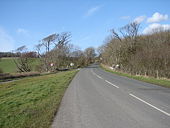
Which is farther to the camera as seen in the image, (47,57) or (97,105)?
(47,57)

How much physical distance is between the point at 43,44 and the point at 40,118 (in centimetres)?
5788

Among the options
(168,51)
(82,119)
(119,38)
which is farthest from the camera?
(119,38)

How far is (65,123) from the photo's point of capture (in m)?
5.55

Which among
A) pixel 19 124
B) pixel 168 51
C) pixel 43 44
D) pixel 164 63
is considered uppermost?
pixel 43 44

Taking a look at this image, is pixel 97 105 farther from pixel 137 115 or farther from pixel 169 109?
pixel 169 109

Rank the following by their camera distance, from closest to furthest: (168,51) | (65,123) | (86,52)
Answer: (65,123) → (168,51) → (86,52)

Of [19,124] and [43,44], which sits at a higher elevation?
[43,44]

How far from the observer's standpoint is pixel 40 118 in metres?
6.03

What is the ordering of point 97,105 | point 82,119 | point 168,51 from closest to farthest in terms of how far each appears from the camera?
1. point 82,119
2. point 97,105
3. point 168,51

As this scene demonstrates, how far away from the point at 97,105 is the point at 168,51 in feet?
57.9

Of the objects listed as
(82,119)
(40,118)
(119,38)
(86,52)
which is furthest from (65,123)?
(86,52)

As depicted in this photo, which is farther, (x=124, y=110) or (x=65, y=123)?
(x=124, y=110)

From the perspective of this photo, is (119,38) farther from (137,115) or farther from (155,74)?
(137,115)

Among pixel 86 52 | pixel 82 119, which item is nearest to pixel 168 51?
pixel 82 119
